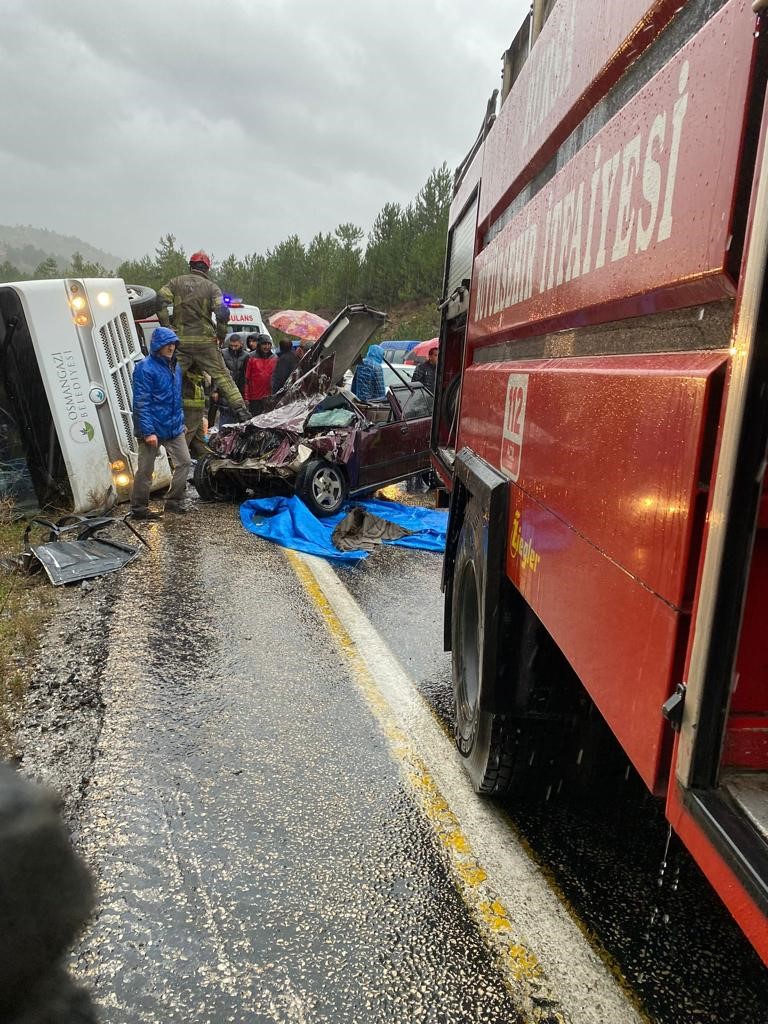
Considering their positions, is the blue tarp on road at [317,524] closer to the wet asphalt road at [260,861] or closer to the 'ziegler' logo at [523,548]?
the wet asphalt road at [260,861]

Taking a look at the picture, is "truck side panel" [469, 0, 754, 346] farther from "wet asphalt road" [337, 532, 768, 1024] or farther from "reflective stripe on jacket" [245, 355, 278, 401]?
"reflective stripe on jacket" [245, 355, 278, 401]

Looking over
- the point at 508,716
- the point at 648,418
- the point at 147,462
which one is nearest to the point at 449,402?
the point at 508,716

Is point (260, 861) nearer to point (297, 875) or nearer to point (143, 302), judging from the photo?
point (297, 875)

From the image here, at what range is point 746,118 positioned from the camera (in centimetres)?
97

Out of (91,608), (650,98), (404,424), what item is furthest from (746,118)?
(404,424)

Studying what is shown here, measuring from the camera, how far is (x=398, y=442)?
8297 millimetres

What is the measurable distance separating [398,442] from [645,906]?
6480 mm

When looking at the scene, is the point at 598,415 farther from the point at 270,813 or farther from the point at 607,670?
the point at 270,813

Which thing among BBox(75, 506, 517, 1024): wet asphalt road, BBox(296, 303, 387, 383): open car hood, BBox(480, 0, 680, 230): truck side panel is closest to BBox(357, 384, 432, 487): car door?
BBox(296, 303, 387, 383): open car hood

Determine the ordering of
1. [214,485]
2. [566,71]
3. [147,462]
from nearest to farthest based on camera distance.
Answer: [566,71] < [147,462] < [214,485]

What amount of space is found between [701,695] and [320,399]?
798cm

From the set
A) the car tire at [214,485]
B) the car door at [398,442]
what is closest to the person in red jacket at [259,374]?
the car tire at [214,485]

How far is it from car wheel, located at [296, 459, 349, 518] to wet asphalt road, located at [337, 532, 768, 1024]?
523cm

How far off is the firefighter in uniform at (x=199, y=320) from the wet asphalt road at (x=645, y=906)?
7.27 meters
